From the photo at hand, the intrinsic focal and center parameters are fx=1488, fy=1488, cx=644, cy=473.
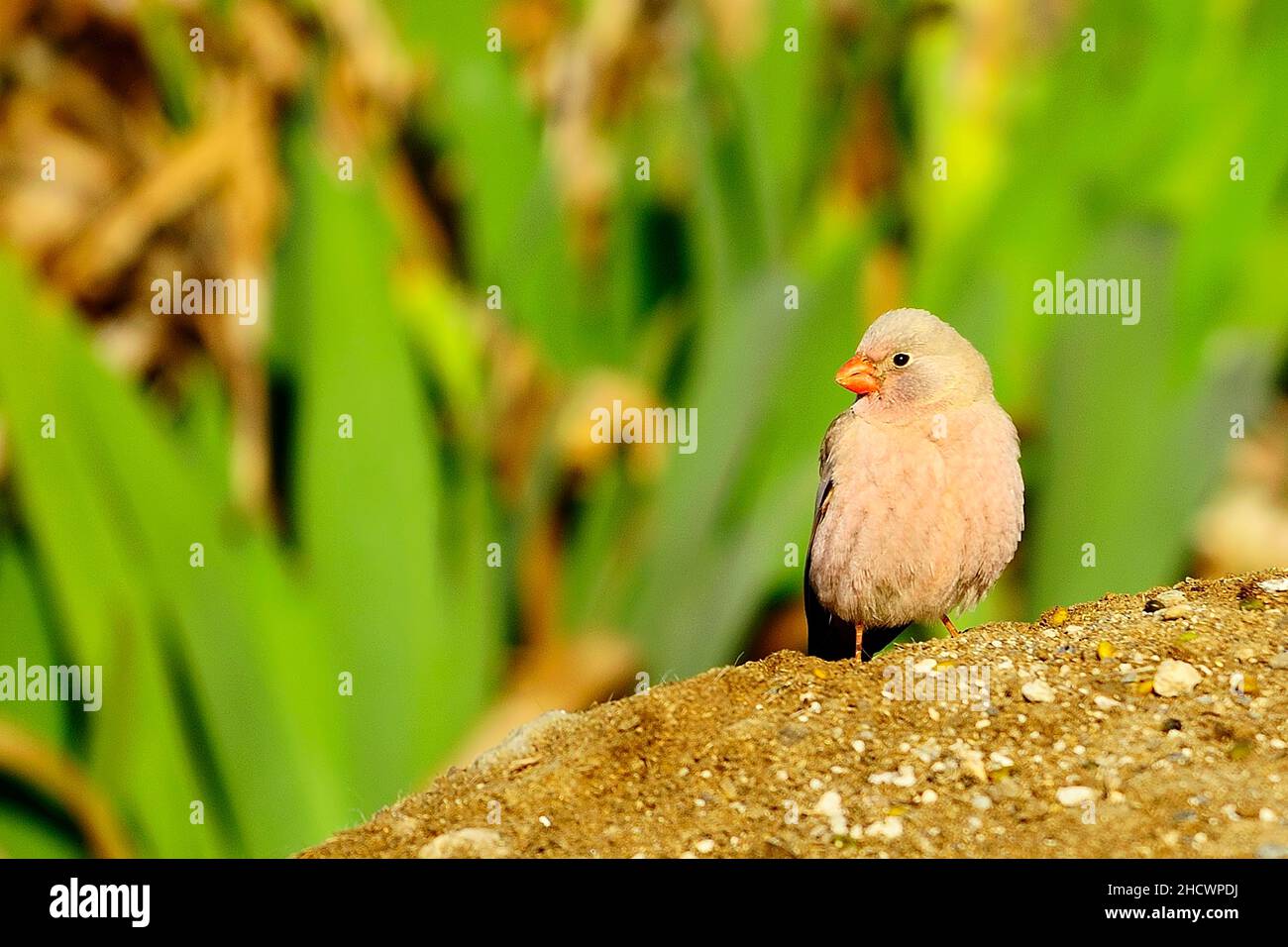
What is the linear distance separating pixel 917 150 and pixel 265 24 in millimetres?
1588

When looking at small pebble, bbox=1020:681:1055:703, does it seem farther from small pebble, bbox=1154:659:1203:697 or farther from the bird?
the bird

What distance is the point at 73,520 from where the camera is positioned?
2.79 meters

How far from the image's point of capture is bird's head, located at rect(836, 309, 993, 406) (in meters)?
2.20

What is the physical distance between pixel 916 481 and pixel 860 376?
177 millimetres

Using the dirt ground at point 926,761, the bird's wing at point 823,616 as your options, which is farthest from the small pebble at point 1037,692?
the bird's wing at point 823,616

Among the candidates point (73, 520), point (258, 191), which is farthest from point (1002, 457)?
point (258, 191)

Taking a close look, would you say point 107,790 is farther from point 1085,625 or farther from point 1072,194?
point 1072,194

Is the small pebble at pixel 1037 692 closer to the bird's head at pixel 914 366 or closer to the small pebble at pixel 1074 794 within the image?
the small pebble at pixel 1074 794

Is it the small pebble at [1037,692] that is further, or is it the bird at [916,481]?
the bird at [916,481]

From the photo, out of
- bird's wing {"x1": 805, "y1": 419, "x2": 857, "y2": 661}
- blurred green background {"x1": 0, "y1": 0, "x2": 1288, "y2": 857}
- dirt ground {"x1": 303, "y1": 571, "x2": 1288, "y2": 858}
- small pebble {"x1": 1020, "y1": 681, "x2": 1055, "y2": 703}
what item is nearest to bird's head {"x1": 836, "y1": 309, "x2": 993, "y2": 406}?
bird's wing {"x1": 805, "y1": 419, "x2": 857, "y2": 661}

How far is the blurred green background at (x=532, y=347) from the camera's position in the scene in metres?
2.78

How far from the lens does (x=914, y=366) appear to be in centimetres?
220

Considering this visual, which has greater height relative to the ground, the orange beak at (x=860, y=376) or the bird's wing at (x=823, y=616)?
the orange beak at (x=860, y=376)

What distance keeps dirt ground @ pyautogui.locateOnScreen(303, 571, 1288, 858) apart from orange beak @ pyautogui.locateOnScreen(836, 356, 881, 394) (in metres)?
0.41
